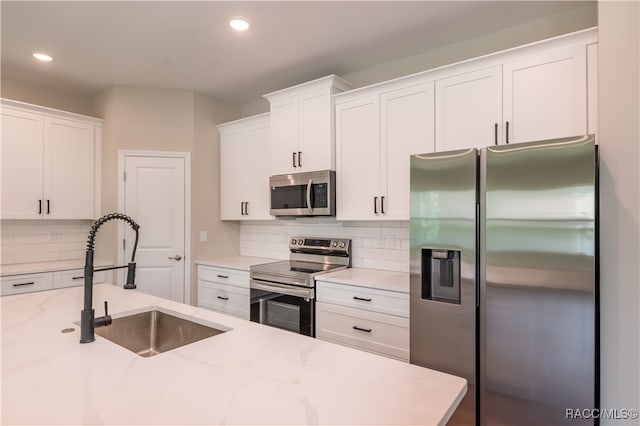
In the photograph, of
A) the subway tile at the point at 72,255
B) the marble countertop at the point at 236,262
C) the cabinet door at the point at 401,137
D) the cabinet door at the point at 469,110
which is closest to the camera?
the cabinet door at the point at 469,110

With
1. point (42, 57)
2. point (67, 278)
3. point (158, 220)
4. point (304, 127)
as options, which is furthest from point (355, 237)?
point (42, 57)

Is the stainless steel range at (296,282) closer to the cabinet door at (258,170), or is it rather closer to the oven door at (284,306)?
the oven door at (284,306)

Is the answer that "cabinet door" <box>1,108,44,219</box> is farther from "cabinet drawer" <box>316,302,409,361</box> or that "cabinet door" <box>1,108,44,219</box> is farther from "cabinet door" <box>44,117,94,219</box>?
"cabinet drawer" <box>316,302,409,361</box>

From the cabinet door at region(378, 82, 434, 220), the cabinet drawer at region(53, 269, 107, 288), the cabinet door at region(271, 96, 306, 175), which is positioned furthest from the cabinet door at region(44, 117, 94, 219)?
the cabinet door at region(378, 82, 434, 220)

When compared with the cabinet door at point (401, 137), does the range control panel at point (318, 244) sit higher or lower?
lower

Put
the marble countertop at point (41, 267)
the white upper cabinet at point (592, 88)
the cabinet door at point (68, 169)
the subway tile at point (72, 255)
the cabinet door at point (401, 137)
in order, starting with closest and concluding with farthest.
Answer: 1. the white upper cabinet at point (592, 88)
2. the cabinet door at point (401, 137)
3. the marble countertop at point (41, 267)
4. the cabinet door at point (68, 169)
5. the subway tile at point (72, 255)

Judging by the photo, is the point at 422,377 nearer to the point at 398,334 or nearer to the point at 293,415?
the point at 293,415

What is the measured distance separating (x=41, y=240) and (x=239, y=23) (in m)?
3.04

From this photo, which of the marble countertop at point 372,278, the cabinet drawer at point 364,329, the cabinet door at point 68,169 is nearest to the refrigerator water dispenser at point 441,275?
the marble countertop at point 372,278

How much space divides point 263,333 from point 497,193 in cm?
130

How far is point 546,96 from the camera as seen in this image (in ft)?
6.64

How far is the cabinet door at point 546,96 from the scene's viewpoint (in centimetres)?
193

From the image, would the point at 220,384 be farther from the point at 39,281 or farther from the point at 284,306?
the point at 39,281

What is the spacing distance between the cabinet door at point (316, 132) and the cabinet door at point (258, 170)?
0.55 metres
